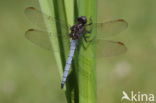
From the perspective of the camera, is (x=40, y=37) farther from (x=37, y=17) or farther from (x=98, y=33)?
(x=98, y=33)

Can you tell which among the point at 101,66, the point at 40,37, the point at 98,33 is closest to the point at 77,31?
the point at 98,33

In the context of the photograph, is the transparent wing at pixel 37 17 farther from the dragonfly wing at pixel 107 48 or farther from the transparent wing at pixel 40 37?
the dragonfly wing at pixel 107 48

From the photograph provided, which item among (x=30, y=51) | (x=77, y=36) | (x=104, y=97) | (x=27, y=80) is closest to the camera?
(x=77, y=36)

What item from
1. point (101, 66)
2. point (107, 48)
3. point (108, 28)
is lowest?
point (101, 66)

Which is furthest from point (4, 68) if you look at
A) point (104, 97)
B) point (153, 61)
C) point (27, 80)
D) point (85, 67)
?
point (85, 67)

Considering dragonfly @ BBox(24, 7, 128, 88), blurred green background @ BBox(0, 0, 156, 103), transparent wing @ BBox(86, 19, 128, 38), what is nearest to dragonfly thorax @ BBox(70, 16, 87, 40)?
dragonfly @ BBox(24, 7, 128, 88)

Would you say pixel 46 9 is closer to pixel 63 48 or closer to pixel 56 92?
pixel 63 48

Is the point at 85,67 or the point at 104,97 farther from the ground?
the point at 85,67

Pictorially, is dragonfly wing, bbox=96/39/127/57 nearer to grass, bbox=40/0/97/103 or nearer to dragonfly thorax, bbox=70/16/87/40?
dragonfly thorax, bbox=70/16/87/40
